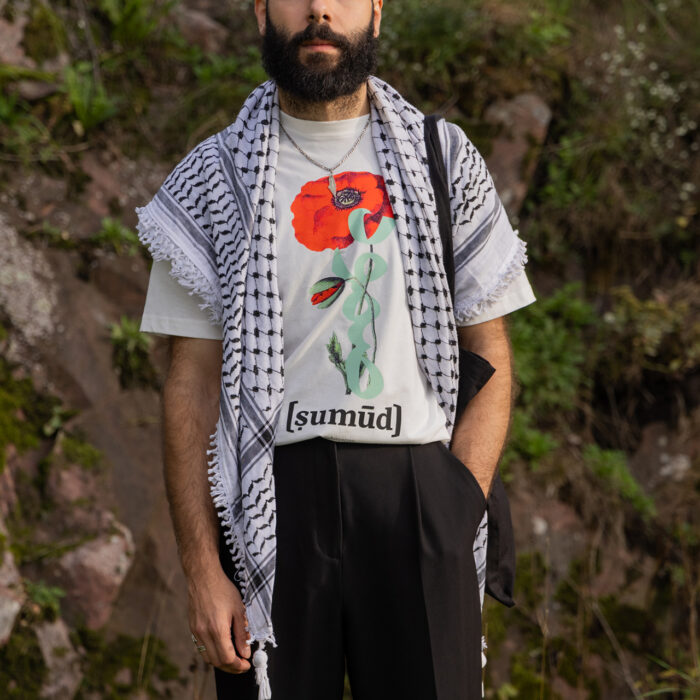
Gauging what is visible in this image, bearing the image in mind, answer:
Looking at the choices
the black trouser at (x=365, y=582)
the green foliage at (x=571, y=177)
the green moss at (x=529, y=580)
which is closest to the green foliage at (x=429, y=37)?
the green foliage at (x=571, y=177)

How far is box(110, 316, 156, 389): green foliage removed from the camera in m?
4.12

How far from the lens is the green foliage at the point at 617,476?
15.3 feet

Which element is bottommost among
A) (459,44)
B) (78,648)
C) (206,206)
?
(78,648)

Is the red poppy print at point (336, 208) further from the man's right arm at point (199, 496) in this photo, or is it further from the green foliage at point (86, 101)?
the green foliage at point (86, 101)

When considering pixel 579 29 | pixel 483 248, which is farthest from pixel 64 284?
pixel 579 29

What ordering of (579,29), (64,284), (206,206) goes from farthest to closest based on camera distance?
(579,29) < (64,284) < (206,206)

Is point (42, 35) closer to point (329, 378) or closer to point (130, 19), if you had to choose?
point (130, 19)

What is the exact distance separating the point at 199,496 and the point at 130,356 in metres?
2.17

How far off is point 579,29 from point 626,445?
2.89 metres

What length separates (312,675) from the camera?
2027mm

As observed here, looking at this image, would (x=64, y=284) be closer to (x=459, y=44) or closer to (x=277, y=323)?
(x=277, y=323)

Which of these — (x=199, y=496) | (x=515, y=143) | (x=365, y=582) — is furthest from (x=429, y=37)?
(x=365, y=582)

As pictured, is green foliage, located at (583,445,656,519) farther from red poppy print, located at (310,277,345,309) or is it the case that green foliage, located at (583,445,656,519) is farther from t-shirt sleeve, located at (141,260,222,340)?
t-shirt sleeve, located at (141,260,222,340)

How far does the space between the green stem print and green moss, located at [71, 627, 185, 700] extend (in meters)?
2.06
